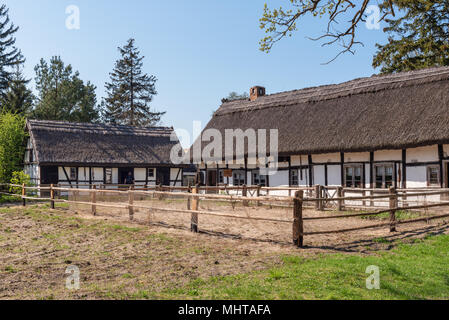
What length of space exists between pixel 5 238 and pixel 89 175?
Answer: 15.7 meters

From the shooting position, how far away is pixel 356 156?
1603 centimetres

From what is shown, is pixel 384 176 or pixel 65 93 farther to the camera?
pixel 65 93

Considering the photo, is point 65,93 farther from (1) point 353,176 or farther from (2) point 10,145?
(1) point 353,176

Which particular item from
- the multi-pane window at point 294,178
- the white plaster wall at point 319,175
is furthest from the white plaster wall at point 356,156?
the multi-pane window at point 294,178

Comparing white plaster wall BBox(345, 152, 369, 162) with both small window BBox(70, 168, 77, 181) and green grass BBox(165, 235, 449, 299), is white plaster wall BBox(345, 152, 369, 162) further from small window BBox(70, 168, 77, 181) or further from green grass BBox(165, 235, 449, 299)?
small window BBox(70, 168, 77, 181)

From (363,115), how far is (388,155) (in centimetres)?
237

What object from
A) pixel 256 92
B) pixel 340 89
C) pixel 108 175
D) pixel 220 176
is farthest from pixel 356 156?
pixel 108 175

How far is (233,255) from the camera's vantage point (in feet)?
22.5

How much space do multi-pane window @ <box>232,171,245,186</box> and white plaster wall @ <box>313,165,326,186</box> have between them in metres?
4.30

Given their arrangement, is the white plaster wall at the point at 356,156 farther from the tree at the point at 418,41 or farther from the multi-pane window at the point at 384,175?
the tree at the point at 418,41

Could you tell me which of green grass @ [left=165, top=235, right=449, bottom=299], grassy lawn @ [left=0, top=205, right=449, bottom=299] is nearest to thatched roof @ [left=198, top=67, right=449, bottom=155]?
grassy lawn @ [left=0, top=205, right=449, bottom=299]

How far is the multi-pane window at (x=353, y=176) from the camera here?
1599cm
